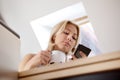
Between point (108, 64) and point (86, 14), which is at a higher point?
point (86, 14)

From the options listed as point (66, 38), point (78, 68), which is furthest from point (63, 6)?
point (78, 68)

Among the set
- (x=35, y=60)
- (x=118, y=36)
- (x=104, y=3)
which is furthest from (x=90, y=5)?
(x=35, y=60)

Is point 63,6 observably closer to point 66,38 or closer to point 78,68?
point 66,38

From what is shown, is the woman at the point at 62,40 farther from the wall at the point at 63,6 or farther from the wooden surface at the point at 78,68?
the wall at the point at 63,6

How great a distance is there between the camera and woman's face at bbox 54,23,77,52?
98cm

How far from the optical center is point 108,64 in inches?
19.4

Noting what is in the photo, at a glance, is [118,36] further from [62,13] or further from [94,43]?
[62,13]

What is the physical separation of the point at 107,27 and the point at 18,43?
55.0 inches

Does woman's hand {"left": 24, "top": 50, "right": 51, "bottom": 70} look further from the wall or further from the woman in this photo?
the wall

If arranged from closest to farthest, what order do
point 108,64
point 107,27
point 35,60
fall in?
1. point 108,64
2. point 35,60
3. point 107,27

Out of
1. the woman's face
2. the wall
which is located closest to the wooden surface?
the woman's face

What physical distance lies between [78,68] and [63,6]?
55.7 inches

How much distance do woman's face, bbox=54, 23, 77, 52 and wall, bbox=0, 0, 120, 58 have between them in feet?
2.33

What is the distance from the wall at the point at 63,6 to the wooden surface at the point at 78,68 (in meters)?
1.32
